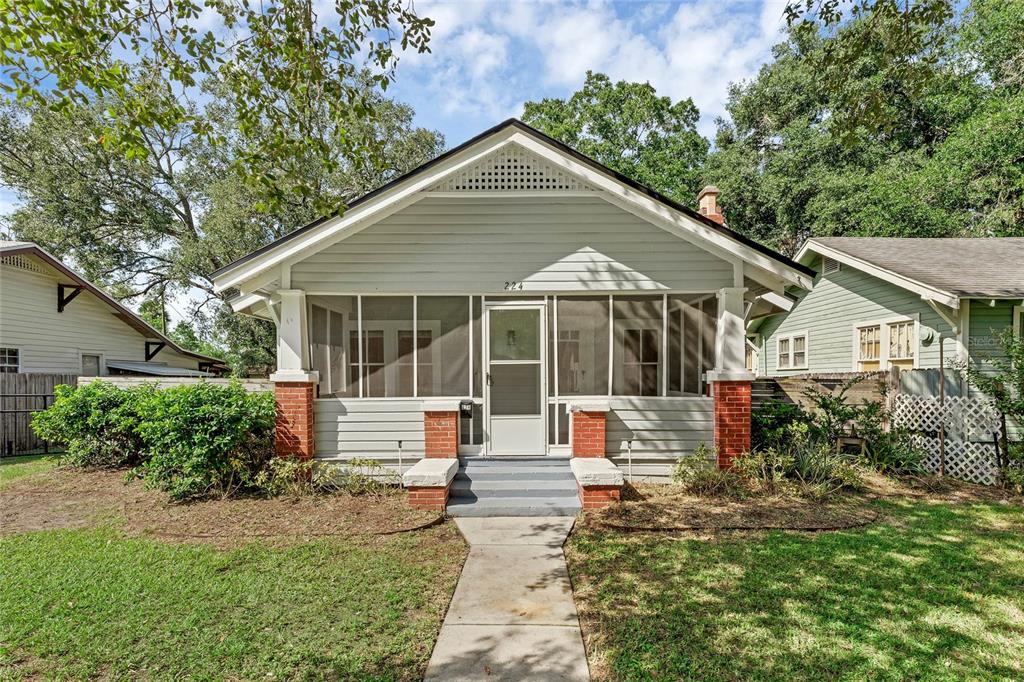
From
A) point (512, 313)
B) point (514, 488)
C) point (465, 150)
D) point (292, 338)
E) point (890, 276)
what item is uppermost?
point (465, 150)

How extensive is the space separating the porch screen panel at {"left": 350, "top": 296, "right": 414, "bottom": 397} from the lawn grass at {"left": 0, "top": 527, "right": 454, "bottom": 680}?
264 cm

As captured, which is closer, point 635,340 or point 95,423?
point 635,340

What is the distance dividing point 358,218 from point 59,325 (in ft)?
41.6

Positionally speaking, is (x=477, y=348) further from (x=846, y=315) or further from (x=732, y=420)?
(x=846, y=315)

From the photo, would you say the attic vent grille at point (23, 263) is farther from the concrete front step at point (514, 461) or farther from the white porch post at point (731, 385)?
the white porch post at point (731, 385)

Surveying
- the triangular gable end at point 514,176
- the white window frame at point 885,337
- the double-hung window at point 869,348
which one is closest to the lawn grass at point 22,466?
the triangular gable end at point 514,176

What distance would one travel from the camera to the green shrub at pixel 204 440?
6.34m

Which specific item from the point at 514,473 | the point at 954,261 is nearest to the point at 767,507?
the point at 514,473

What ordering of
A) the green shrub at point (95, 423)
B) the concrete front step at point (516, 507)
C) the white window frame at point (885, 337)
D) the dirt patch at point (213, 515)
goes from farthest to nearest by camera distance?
the white window frame at point (885, 337)
the green shrub at point (95, 423)
the concrete front step at point (516, 507)
the dirt patch at point (213, 515)

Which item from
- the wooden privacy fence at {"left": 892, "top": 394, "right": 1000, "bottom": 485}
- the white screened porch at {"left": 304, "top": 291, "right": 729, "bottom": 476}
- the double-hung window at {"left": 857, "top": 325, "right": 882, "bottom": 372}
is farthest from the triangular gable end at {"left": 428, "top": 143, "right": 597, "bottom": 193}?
the double-hung window at {"left": 857, "top": 325, "right": 882, "bottom": 372}

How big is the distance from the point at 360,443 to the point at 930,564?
267 inches

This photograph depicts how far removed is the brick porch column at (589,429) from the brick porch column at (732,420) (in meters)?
1.71

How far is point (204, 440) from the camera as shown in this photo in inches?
249

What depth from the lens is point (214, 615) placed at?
141 inches
